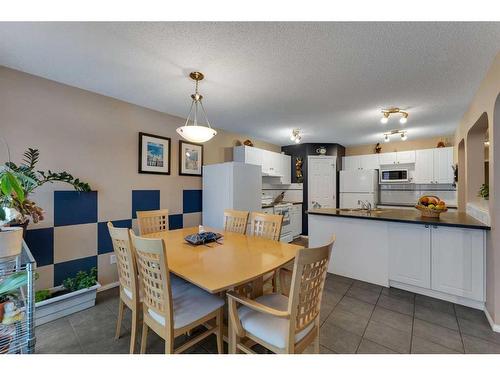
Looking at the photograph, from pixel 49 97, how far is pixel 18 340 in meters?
2.19

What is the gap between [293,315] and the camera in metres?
1.07

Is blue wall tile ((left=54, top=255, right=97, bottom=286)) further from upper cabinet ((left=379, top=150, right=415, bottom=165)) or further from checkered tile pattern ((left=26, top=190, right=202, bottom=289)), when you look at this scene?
upper cabinet ((left=379, top=150, right=415, bottom=165))

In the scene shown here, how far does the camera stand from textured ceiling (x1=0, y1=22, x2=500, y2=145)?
1.48 m

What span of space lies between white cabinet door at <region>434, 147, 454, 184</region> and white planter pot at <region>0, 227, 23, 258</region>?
19.0 feet

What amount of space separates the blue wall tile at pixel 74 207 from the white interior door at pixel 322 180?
13.8ft

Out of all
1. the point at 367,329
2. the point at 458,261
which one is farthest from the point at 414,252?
the point at 367,329

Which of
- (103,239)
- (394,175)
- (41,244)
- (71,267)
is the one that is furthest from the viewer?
(394,175)

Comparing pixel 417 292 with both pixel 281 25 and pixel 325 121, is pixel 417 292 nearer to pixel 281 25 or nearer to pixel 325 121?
pixel 325 121

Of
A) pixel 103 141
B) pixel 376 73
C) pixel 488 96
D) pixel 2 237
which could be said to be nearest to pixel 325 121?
pixel 376 73

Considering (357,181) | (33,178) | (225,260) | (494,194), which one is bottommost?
(225,260)

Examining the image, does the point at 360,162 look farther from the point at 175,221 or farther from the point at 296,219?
the point at 175,221

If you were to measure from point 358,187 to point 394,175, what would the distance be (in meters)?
0.75

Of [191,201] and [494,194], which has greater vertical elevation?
[494,194]
